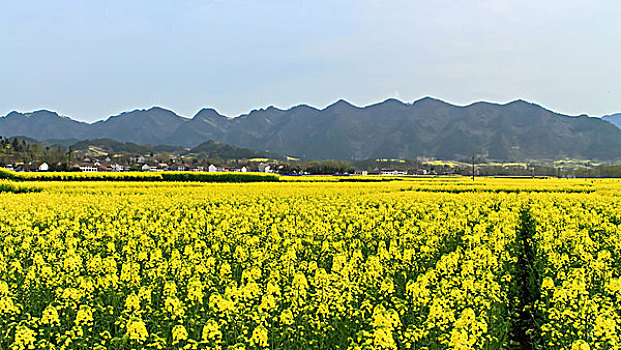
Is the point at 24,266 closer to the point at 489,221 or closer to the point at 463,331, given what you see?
the point at 463,331

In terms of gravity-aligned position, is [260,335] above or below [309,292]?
above

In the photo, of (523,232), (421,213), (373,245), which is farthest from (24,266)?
(523,232)

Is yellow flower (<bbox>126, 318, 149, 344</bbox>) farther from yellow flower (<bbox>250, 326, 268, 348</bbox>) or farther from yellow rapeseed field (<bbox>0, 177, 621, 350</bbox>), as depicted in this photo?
yellow flower (<bbox>250, 326, 268, 348</bbox>)

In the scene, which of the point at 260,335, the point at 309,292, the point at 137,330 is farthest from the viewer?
the point at 309,292

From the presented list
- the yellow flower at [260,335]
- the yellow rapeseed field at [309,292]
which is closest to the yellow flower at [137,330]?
the yellow rapeseed field at [309,292]

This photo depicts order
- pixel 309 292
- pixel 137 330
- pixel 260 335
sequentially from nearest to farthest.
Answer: pixel 260 335
pixel 137 330
pixel 309 292

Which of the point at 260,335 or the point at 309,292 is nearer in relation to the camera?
the point at 260,335

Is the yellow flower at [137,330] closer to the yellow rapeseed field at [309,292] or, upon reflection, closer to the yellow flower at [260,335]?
the yellow rapeseed field at [309,292]

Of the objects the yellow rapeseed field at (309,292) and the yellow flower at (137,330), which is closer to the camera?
the yellow flower at (137,330)

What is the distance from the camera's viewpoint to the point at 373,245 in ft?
55.2

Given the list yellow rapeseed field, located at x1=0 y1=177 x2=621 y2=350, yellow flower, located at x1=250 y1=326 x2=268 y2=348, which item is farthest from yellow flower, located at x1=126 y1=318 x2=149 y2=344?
yellow flower, located at x1=250 y1=326 x2=268 y2=348


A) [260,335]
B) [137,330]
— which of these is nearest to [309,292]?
[260,335]

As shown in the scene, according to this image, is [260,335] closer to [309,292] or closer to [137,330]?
[137,330]

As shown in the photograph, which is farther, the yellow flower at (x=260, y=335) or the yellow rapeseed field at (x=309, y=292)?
the yellow rapeseed field at (x=309, y=292)
